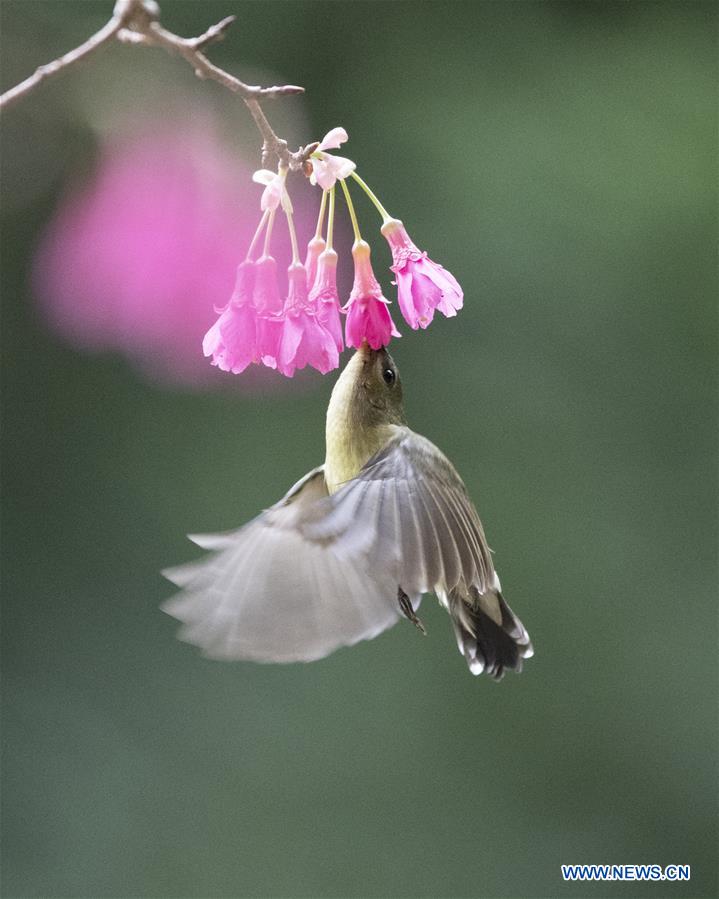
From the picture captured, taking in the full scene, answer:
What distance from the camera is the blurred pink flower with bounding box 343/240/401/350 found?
995 millimetres

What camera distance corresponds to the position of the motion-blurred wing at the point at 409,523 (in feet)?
3.19

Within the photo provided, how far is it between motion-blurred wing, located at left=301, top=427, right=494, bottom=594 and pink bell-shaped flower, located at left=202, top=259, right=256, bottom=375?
156 millimetres

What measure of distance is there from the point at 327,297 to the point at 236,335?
0.30 ft

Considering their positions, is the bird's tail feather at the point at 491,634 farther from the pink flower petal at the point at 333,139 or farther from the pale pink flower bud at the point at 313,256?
the pink flower petal at the point at 333,139

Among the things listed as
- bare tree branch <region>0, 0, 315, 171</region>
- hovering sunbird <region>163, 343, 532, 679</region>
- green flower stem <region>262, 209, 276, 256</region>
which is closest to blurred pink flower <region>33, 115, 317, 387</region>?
hovering sunbird <region>163, 343, 532, 679</region>

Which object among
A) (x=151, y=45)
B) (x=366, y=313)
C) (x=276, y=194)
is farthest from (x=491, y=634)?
(x=151, y=45)

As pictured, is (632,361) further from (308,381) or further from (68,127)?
(68,127)

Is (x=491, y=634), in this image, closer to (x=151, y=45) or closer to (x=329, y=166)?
(x=329, y=166)

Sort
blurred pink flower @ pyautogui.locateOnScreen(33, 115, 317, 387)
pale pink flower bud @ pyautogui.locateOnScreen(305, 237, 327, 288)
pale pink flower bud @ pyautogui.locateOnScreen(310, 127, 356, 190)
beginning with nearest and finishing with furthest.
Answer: pale pink flower bud @ pyautogui.locateOnScreen(310, 127, 356, 190), pale pink flower bud @ pyautogui.locateOnScreen(305, 237, 327, 288), blurred pink flower @ pyautogui.locateOnScreen(33, 115, 317, 387)

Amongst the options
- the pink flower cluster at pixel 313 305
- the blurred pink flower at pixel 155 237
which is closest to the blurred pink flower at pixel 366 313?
the pink flower cluster at pixel 313 305

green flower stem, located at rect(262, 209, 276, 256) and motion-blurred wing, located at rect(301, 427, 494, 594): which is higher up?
green flower stem, located at rect(262, 209, 276, 256)

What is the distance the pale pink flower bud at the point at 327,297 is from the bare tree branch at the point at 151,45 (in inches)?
4.2

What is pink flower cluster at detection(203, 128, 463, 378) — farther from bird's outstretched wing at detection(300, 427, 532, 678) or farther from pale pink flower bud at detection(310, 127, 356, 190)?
bird's outstretched wing at detection(300, 427, 532, 678)

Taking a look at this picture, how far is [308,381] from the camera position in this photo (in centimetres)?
266
